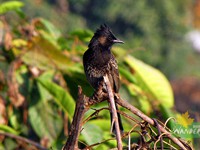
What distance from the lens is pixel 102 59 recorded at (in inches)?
97.3

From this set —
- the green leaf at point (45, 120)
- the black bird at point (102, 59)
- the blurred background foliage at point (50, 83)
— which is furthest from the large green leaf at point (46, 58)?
the black bird at point (102, 59)

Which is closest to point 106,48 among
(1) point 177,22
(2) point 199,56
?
(1) point 177,22

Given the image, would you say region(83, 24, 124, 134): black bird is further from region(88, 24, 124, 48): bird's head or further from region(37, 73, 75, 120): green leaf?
region(37, 73, 75, 120): green leaf

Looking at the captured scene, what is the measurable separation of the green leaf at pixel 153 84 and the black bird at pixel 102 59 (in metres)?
0.88

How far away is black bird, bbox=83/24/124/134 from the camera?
8.00ft

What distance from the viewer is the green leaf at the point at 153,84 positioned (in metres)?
3.40

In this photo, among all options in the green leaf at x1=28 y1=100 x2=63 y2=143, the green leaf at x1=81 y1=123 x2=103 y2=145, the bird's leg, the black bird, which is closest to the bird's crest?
the black bird

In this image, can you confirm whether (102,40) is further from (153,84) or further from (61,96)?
(153,84)

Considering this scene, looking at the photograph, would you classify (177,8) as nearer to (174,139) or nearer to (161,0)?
(161,0)

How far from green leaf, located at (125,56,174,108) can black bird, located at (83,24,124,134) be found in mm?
877

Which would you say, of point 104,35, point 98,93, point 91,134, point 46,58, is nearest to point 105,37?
point 104,35

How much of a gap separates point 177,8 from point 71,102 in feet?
111

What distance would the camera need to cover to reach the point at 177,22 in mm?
33875

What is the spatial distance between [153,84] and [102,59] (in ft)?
3.25
